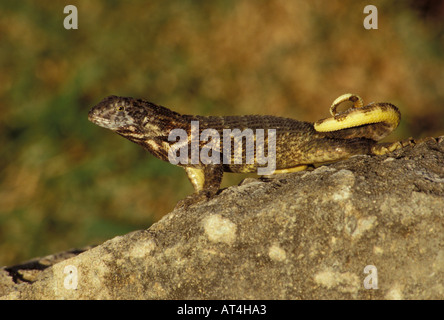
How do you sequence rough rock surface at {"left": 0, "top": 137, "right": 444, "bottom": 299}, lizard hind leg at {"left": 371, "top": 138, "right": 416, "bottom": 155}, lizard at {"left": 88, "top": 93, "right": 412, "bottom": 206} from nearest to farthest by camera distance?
rough rock surface at {"left": 0, "top": 137, "right": 444, "bottom": 299}
lizard hind leg at {"left": 371, "top": 138, "right": 416, "bottom": 155}
lizard at {"left": 88, "top": 93, "right": 412, "bottom": 206}

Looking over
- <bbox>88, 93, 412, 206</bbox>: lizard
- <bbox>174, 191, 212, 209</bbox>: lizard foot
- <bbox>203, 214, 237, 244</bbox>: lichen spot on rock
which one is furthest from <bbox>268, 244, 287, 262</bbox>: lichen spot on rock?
<bbox>88, 93, 412, 206</bbox>: lizard

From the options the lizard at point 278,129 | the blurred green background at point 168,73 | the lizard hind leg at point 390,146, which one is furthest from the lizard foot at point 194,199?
the blurred green background at point 168,73

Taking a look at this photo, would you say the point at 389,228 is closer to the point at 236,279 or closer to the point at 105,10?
the point at 236,279

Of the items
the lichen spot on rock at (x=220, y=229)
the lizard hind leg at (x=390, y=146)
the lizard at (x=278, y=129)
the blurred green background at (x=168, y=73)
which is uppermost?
the blurred green background at (x=168, y=73)

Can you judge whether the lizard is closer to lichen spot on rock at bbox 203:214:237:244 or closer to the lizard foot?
the lizard foot

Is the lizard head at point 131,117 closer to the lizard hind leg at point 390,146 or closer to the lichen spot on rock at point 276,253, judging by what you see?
the lizard hind leg at point 390,146

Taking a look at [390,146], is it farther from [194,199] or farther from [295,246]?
[194,199]

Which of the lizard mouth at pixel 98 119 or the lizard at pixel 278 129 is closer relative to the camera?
the lizard at pixel 278 129
